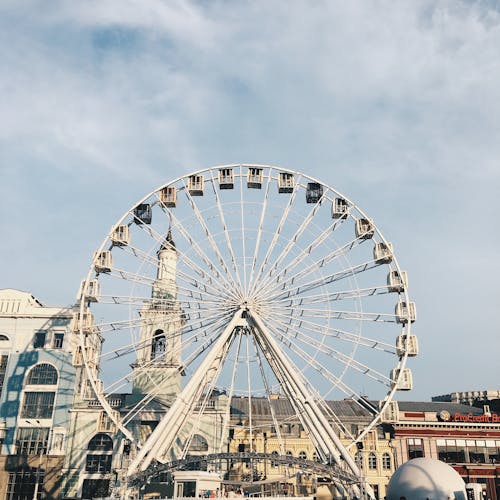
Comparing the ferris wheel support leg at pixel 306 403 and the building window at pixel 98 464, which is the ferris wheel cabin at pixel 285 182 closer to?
the ferris wheel support leg at pixel 306 403

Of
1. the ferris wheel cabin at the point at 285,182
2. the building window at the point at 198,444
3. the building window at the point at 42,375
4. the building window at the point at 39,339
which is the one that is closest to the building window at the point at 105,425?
the building window at the point at 42,375

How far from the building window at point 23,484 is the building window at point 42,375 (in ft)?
28.6

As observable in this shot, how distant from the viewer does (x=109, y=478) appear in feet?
180

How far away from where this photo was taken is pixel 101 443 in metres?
57.0

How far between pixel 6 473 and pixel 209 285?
94.0 feet

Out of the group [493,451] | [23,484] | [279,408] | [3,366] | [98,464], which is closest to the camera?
[23,484]

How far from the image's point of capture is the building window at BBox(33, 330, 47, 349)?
201 feet

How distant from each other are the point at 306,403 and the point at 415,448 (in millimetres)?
26002

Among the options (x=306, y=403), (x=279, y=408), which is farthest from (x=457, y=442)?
(x=306, y=403)

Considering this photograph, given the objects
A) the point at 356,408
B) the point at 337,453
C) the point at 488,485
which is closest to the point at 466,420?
the point at 488,485

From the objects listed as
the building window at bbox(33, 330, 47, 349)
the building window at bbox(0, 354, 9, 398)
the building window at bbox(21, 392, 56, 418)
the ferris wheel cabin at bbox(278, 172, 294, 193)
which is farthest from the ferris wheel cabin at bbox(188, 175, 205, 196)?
the building window at bbox(0, 354, 9, 398)

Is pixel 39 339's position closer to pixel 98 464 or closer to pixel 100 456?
pixel 100 456

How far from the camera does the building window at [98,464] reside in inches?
2190

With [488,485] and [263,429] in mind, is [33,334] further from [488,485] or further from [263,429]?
[488,485]
